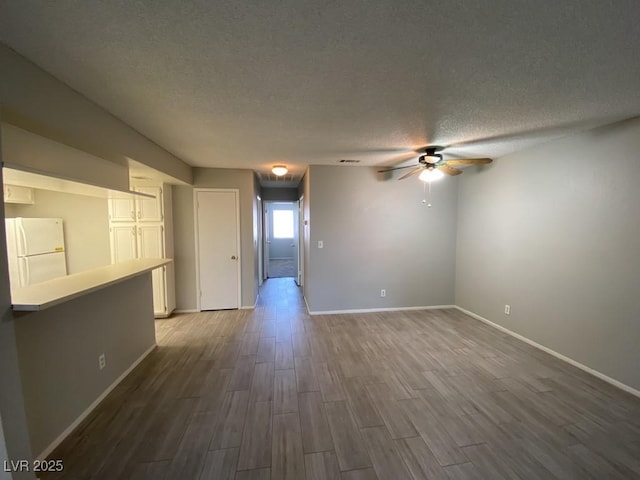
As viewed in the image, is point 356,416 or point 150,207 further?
point 150,207

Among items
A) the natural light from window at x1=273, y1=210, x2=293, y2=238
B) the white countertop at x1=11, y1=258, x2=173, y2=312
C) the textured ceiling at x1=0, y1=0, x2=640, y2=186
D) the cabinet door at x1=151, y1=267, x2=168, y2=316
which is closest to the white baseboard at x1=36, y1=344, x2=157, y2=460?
the white countertop at x1=11, y1=258, x2=173, y2=312

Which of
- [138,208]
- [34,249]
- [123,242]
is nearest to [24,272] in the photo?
[34,249]

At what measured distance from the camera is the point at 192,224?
4.46 meters

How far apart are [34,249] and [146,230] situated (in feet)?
4.06

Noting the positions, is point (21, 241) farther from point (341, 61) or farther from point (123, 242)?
point (341, 61)

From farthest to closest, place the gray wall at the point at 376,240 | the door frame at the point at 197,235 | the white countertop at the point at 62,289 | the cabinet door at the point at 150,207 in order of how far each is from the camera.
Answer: the door frame at the point at 197,235 → the gray wall at the point at 376,240 → the cabinet door at the point at 150,207 → the white countertop at the point at 62,289

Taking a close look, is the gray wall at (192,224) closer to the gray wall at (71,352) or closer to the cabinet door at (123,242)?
the cabinet door at (123,242)

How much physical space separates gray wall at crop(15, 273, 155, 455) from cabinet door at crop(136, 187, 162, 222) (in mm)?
1492

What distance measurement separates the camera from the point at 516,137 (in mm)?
2820

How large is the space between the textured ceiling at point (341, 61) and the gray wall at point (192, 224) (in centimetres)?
191

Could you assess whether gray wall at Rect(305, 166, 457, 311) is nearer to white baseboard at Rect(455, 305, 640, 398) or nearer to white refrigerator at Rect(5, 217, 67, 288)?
white baseboard at Rect(455, 305, 640, 398)

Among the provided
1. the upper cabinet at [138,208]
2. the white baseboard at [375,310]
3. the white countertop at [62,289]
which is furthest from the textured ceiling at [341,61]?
the white baseboard at [375,310]

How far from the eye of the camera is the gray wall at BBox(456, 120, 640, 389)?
2.39 m

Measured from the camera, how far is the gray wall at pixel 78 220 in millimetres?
3146
